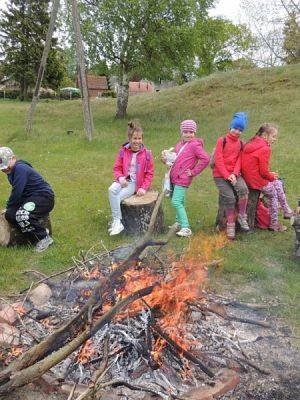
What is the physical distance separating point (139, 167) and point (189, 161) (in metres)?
0.76

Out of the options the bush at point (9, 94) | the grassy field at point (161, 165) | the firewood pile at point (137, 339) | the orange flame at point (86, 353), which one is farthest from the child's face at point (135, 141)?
the bush at point (9, 94)

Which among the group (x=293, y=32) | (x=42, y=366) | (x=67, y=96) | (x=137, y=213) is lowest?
(x=42, y=366)

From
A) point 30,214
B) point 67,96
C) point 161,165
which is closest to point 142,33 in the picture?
point 161,165

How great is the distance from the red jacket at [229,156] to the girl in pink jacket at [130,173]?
39.5 inches

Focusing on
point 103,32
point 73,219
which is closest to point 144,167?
point 73,219

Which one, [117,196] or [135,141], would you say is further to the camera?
[135,141]

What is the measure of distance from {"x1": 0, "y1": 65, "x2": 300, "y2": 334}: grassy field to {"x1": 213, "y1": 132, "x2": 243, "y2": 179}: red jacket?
101 cm

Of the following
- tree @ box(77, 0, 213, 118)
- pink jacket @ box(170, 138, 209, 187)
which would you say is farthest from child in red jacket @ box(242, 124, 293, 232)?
tree @ box(77, 0, 213, 118)

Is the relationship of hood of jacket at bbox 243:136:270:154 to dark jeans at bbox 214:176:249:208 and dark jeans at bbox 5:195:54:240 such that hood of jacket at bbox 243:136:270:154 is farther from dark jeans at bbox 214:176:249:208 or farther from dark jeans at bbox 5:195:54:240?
dark jeans at bbox 5:195:54:240

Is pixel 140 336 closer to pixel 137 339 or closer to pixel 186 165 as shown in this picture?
pixel 137 339

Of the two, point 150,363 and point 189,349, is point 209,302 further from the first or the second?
point 150,363

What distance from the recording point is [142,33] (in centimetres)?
1655

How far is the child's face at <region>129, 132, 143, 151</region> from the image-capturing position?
22.4 ft

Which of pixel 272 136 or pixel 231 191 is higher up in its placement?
pixel 272 136
